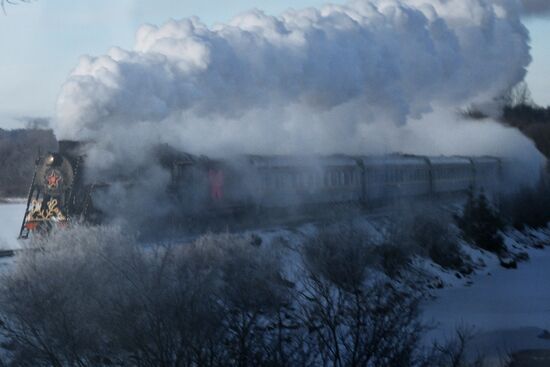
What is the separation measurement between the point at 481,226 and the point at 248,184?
1786 centimetres

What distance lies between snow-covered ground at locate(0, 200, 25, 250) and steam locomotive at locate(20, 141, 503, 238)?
4.27 m

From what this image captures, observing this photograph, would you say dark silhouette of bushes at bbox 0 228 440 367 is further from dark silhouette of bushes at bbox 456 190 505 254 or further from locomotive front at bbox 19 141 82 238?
dark silhouette of bushes at bbox 456 190 505 254

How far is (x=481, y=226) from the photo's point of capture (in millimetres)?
39125

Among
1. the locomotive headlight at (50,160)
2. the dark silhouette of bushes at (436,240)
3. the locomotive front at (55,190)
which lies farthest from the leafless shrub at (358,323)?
the dark silhouette of bushes at (436,240)

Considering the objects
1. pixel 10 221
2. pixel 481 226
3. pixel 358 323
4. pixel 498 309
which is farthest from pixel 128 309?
pixel 481 226

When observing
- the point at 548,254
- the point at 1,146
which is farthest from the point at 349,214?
the point at 1,146

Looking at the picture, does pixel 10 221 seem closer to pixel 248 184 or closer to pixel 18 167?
pixel 18 167

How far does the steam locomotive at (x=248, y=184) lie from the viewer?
20.0 m

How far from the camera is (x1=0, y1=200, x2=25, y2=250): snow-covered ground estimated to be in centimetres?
2836

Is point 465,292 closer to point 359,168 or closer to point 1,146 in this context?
point 359,168

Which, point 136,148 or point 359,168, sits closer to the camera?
point 136,148

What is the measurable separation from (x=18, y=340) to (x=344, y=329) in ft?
20.6

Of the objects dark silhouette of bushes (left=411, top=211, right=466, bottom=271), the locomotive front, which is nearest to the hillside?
dark silhouette of bushes (left=411, top=211, right=466, bottom=271)

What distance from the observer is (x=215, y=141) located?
2725 cm
